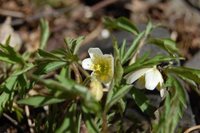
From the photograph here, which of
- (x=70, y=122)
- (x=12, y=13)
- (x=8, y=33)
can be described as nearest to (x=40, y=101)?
(x=70, y=122)

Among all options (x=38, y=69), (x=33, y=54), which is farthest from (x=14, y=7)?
(x=38, y=69)

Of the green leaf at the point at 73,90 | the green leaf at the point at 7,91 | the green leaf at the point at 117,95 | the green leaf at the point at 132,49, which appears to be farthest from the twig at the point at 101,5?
the green leaf at the point at 73,90

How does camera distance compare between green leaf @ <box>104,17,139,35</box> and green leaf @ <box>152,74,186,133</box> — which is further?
green leaf @ <box>104,17,139,35</box>

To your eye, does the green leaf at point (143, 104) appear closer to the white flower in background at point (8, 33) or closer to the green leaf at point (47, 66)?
the green leaf at point (47, 66)

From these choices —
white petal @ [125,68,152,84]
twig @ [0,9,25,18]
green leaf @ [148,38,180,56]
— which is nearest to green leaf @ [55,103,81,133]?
white petal @ [125,68,152,84]

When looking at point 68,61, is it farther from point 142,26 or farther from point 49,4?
point 49,4

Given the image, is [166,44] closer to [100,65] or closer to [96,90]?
[100,65]

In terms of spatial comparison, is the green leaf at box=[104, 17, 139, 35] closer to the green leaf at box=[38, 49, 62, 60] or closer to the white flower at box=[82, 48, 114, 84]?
the white flower at box=[82, 48, 114, 84]
